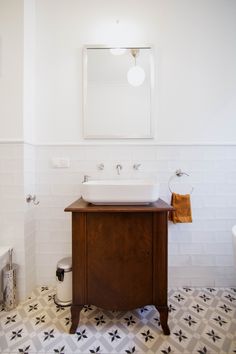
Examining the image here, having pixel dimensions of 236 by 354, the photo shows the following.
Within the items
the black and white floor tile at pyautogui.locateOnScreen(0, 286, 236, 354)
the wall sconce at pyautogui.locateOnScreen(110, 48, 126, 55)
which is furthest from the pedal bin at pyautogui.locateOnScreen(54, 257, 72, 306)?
the wall sconce at pyautogui.locateOnScreen(110, 48, 126, 55)

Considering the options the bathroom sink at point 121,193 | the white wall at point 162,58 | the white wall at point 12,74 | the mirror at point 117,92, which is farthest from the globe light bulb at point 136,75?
the bathroom sink at point 121,193

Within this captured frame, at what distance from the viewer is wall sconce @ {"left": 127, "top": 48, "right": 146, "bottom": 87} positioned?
5.31ft

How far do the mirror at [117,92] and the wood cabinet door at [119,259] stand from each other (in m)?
0.78

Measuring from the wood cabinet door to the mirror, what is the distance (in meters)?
0.78

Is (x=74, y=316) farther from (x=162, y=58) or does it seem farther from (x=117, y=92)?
(x=162, y=58)

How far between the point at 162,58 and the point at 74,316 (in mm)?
2008

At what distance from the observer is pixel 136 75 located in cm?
162

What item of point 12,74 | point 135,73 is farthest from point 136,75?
point 12,74

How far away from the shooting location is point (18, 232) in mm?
1493

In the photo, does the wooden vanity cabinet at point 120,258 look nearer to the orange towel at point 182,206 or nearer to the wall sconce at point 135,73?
the orange towel at point 182,206

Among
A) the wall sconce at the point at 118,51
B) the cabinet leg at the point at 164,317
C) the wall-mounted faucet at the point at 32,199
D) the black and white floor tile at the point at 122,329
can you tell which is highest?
the wall sconce at the point at 118,51

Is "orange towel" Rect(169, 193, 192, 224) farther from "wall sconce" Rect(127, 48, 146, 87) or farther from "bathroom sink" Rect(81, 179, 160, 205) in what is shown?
"wall sconce" Rect(127, 48, 146, 87)

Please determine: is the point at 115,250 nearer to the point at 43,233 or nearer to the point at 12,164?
the point at 43,233

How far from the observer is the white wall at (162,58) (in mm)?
1626
